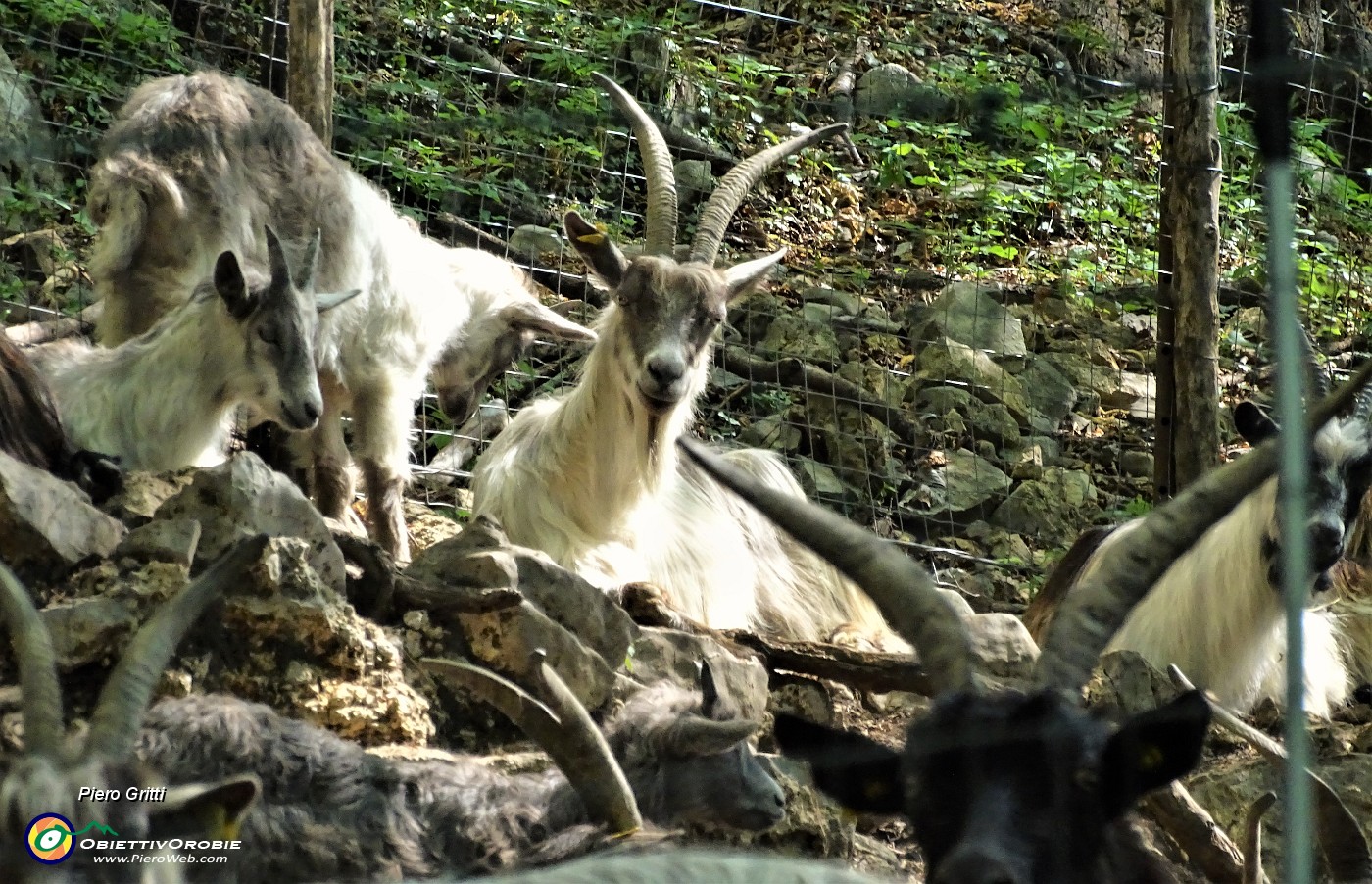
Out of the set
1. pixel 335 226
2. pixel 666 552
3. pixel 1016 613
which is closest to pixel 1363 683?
pixel 1016 613

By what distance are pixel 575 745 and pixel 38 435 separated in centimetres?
224

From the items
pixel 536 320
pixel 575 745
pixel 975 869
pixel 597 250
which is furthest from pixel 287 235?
pixel 975 869

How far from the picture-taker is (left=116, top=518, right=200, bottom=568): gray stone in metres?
4.30

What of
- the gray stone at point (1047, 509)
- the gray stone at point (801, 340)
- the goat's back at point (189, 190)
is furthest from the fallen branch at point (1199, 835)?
the gray stone at point (801, 340)

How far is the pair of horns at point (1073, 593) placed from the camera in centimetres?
342

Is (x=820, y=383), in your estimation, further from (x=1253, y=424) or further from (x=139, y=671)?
(x=139, y=671)

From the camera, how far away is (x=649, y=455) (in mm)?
6559

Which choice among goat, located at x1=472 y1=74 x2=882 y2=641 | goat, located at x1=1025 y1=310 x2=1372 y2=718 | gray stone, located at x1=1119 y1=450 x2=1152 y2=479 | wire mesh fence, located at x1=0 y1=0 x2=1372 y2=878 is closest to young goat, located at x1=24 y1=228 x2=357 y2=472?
goat, located at x1=472 y1=74 x2=882 y2=641

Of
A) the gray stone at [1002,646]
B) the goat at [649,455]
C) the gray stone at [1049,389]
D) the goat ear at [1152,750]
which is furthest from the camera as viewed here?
the gray stone at [1049,389]

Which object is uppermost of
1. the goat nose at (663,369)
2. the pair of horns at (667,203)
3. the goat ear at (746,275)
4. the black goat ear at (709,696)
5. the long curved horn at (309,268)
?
the pair of horns at (667,203)

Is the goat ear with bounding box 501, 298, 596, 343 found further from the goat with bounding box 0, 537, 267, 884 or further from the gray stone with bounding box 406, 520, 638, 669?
the goat with bounding box 0, 537, 267, 884

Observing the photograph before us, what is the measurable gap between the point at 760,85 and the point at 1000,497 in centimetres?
301

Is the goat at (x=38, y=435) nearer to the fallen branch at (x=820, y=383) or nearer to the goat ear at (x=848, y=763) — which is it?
the goat ear at (x=848, y=763)

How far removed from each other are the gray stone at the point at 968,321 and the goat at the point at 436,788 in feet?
14.8
